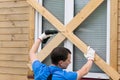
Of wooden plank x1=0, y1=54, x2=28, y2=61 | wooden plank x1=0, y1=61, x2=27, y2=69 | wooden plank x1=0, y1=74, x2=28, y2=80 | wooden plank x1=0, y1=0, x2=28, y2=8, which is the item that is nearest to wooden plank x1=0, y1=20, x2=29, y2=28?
wooden plank x1=0, y1=0, x2=28, y2=8

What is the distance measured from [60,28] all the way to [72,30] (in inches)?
8.4

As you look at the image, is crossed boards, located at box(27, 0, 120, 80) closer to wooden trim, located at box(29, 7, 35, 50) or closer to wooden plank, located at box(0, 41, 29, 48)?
wooden trim, located at box(29, 7, 35, 50)

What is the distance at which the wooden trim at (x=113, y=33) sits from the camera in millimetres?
5395

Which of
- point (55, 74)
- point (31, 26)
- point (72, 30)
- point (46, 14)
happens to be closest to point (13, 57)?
point (31, 26)

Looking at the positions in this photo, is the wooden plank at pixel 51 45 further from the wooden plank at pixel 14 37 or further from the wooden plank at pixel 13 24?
the wooden plank at pixel 13 24

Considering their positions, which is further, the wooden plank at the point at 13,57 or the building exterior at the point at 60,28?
the wooden plank at the point at 13,57

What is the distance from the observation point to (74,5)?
5.93 metres

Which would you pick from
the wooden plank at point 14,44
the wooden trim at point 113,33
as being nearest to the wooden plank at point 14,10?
the wooden plank at point 14,44

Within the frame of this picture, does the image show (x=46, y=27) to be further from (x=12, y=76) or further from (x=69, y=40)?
(x=12, y=76)

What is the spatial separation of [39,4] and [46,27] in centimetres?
43

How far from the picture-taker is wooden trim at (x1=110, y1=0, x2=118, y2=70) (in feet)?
17.7

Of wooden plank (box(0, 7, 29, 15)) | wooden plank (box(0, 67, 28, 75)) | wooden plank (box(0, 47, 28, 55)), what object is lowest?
wooden plank (box(0, 67, 28, 75))

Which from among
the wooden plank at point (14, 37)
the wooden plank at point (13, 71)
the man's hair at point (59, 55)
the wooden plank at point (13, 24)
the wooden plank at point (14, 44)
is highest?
the man's hair at point (59, 55)

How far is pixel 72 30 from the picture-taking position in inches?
227
